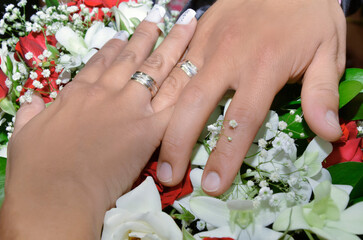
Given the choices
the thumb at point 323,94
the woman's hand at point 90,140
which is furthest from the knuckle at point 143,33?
the thumb at point 323,94

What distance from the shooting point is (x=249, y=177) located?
23.4 inches

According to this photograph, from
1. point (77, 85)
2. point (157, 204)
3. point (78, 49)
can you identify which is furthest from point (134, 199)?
point (78, 49)

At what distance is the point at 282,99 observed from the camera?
68 cm

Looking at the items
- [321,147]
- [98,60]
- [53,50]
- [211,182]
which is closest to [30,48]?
[53,50]

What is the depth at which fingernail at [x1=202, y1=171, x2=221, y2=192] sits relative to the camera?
1.74 ft

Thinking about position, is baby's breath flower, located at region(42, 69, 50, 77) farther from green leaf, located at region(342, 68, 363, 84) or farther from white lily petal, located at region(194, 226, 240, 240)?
green leaf, located at region(342, 68, 363, 84)

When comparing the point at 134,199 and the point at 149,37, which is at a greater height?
the point at 149,37

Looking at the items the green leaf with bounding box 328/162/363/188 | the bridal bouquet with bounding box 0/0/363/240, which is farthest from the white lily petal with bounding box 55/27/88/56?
the green leaf with bounding box 328/162/363/188

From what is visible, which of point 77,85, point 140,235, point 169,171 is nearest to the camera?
point 140,235

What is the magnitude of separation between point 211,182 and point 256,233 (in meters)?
0.10

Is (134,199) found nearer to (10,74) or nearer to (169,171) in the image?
(169,171)

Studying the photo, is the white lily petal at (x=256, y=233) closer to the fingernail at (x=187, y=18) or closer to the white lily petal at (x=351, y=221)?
the white lily petal at (x=351, y=221)

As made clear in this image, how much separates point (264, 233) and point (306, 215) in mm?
61

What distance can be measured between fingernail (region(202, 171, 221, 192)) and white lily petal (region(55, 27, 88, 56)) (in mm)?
404
